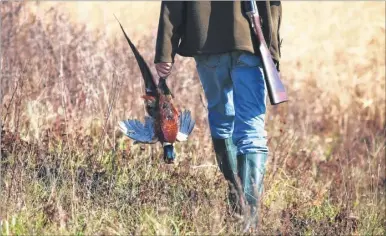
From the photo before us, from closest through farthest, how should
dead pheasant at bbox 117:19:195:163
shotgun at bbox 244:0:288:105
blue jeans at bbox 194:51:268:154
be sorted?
shotgun at bbox 244:0:288:105, blue jeans at bbox 194:51:268:154, dead pheasant at bbox 117:19:195:163

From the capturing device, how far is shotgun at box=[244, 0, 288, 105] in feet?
16.1

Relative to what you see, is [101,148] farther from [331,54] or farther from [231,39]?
[331,54]

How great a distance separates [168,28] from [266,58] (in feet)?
2.00

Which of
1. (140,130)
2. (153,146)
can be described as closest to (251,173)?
(140,130)

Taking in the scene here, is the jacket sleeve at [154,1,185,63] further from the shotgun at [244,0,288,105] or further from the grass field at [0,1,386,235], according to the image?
the grass field at [0,1,386,235]

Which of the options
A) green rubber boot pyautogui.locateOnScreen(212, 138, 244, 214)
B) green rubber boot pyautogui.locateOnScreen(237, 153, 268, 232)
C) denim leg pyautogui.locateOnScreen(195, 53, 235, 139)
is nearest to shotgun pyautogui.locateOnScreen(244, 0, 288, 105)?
denim leg pyautogui.locateOnScreen(195, 53, 235, 139)

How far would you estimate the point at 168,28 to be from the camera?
500 cm

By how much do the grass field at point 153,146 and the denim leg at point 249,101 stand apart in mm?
419

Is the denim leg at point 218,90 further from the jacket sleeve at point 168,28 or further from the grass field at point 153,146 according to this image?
the grass field at point 153,146

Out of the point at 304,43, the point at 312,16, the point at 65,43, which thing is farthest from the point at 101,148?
the point at 312,16

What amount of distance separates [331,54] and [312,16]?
1245mm

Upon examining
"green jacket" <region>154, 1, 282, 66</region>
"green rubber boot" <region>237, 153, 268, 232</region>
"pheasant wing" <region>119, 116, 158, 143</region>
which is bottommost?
"green rubber boot" <region>237, 153, 268, 232</region>

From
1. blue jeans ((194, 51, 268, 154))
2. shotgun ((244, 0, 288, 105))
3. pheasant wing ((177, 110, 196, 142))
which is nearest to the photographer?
shotgun ((244, 0, 288, 105))

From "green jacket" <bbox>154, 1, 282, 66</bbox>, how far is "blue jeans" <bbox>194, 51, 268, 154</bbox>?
0.34ft
